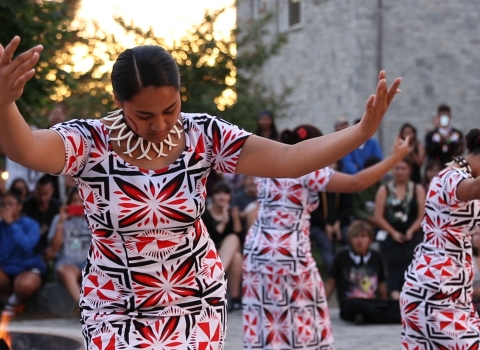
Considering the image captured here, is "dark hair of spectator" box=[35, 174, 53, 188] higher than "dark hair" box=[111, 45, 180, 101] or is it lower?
lower

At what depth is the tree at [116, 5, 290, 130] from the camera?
1859 centimetres

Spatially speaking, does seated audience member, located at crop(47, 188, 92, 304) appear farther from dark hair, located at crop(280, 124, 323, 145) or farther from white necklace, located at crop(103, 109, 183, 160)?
white necklace, located at crop(103, 109, 183, 160)

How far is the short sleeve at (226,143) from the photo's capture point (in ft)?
12.8

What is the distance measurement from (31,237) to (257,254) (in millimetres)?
4091

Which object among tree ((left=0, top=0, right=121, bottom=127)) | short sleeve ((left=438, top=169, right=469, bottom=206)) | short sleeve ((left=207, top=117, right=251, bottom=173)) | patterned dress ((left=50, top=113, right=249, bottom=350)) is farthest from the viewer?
tree ((left=0, top=0, right=121, bottom=127))

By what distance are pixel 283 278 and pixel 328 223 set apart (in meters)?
4.84

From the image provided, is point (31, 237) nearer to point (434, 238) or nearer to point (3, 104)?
point (434, 238)

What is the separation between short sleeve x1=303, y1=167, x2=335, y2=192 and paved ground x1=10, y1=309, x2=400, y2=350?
98.1 inches

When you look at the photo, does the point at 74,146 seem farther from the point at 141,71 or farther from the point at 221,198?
the point at 221,198

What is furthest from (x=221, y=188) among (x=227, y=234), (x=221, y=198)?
(x=227, y=234)

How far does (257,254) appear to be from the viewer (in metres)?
7.98

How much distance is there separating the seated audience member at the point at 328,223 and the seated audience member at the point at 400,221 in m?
0.66

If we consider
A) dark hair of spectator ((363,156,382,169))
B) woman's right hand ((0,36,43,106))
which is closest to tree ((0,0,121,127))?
dark hair of spectator ((363,156,382,169))

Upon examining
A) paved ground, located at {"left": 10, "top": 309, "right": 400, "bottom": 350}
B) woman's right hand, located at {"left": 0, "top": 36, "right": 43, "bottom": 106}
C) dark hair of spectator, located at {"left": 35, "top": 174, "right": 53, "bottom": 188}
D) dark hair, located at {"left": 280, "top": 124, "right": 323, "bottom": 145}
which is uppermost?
dark hair, located at {"left": 280, "top": 124, "right": 323, "bottom": 145}
